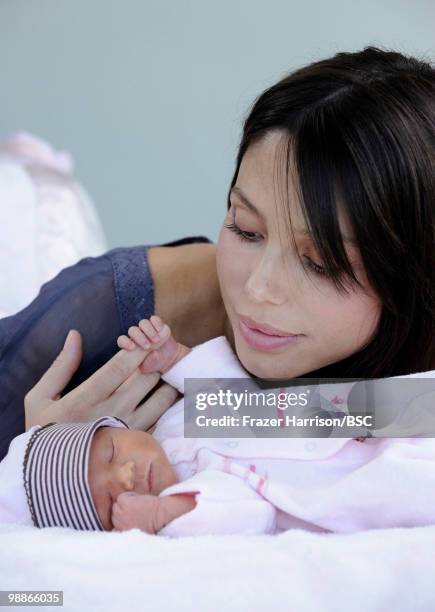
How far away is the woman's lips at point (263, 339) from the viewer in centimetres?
110

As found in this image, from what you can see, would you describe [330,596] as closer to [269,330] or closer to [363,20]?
[269,330]

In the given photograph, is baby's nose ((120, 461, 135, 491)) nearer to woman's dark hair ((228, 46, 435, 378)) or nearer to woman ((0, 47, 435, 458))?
woman ((0, 47, 435, 458))

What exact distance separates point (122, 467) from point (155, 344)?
0.23m

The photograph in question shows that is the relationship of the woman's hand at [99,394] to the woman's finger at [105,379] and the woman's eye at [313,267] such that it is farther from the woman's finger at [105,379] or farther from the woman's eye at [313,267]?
the woman's eye at [313,267]

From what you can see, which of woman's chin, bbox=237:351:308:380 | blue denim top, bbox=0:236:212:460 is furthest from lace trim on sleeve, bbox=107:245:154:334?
woman's chin, bbox=237:351:308:380

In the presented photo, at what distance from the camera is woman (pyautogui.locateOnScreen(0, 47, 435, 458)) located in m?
1.02

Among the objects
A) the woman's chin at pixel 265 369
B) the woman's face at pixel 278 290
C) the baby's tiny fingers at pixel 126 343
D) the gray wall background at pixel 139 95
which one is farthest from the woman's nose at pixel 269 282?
the gray wall background at pixel 139 95

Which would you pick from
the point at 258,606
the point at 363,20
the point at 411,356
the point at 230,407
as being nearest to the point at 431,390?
the point at 411,356

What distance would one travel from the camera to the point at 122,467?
1.01 m

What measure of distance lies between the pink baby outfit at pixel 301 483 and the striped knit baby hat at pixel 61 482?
0.33 ft

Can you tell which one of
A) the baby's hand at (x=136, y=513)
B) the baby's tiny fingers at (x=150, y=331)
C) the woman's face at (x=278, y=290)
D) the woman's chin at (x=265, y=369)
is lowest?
the baby's hand at (x=136, y=513)

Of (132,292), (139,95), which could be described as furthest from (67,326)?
(139,95)

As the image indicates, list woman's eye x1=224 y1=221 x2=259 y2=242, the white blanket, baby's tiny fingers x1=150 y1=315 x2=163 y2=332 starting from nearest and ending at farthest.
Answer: the white blanket, woman's eye x1=224 y1=221 x2=259 y2=242, baby's tiny fingers x1=150 y1=315 x2=163 y2=332

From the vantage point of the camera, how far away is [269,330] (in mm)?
1092
